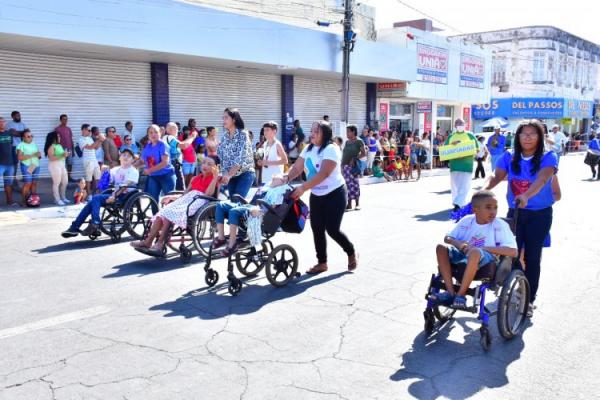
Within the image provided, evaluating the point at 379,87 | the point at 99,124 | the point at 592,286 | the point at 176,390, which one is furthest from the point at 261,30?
the point at 176,390

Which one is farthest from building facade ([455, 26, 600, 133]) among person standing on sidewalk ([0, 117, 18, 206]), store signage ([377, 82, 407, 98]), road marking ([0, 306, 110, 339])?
road marking ([0, 306, 110, 339])

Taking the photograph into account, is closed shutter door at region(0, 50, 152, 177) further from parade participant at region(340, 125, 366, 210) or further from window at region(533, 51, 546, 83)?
window at region(533, 51, 546, 83)

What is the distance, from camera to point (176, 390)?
3.81 meters

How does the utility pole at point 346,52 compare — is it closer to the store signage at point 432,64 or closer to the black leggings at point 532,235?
the store signage at point 432,64

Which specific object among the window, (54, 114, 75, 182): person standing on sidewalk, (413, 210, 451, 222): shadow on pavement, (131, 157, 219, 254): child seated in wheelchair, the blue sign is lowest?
(413, 210, 451, 222): shadow on pavement

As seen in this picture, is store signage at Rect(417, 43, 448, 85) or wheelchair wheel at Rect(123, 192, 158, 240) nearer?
wheelchair wheel at Rect(123, 192, 158, 240)

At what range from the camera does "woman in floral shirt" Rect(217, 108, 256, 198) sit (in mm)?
7402

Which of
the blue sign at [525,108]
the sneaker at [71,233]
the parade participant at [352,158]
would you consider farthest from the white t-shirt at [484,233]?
the blue sign at [525,108]

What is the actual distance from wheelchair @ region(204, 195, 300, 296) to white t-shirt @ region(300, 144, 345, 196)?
477 millimetres

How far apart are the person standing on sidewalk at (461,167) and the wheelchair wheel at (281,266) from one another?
547cm

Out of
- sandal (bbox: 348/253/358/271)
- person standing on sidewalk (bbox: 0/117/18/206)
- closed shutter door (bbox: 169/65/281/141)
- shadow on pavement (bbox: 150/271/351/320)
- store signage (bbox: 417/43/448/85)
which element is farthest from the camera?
store signage (bbox: 417/43/448/85)

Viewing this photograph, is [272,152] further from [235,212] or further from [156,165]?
[235,212]

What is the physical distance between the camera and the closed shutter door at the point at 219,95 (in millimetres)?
18547

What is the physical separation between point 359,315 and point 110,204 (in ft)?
15.4
